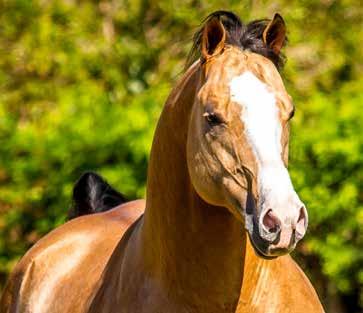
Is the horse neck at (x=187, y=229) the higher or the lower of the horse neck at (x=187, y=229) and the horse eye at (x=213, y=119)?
the lower

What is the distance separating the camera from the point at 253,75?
4.60 meters

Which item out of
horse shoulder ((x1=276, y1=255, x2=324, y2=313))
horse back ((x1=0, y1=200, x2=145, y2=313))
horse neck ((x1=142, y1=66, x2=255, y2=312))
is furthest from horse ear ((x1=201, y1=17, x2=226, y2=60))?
horse back ((x1=0, y1=200, x2=145, y2=313))

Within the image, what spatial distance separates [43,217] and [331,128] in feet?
8.10

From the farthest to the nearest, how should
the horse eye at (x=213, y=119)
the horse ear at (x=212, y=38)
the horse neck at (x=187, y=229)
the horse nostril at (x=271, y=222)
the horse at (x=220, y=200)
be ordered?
the horse neck at (x=187, y=229)
the horse ear at (x=212, y=38)
the horse eye at (x=213, y=119)
the horse at (x=220, y=200)
the horse nostril at (x=271, y=222)

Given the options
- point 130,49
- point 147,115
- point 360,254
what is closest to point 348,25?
point 130,49

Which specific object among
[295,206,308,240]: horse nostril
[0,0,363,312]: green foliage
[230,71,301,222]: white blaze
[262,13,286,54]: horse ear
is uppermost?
[262,13,286,54]: horse ear

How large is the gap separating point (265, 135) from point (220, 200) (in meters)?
0.33

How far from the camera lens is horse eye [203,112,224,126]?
4551 mm

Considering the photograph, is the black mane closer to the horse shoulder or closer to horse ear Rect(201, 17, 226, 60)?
horse ear Rect(201, 17, 226, 60)

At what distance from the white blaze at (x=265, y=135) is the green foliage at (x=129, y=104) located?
10.2 ft

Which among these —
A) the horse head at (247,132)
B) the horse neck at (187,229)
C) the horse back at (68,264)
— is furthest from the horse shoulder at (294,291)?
the horse back at (68,264)

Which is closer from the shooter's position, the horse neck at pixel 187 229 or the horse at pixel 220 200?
the horse at pixel 220 200

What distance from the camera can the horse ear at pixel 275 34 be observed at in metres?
4.82

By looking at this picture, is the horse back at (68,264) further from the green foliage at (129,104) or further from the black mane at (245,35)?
the green foliage at (129,104)
